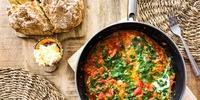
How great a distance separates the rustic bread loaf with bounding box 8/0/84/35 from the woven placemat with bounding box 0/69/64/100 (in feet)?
1.17

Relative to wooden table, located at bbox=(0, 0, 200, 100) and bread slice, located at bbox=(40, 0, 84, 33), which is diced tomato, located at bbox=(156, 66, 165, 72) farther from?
bread slice, located at bbox=(40, 0, 84, 33)

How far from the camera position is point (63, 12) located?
3.20 metres

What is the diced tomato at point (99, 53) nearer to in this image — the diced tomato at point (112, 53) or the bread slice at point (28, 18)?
Result: the diced tomato at point (112, 53)

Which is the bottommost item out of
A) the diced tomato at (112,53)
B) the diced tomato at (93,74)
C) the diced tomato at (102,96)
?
the diced tomato at (102,96)

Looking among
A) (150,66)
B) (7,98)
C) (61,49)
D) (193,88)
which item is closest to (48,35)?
(61,49)

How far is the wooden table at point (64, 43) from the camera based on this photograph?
3.33 metres

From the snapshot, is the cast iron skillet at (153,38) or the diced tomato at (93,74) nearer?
the cast iron skillet at (153,38)

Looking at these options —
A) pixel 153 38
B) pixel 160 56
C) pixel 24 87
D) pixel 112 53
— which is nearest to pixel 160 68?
pixel 160 56

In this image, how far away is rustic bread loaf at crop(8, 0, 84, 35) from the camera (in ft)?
10.5

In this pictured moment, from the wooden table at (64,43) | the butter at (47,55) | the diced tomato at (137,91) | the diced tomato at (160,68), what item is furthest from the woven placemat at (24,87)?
the diced tomato at (160,68)

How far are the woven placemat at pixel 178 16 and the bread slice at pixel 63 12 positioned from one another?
48 centimetres

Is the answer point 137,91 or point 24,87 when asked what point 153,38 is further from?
point 24,87

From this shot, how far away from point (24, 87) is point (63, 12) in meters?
0.68

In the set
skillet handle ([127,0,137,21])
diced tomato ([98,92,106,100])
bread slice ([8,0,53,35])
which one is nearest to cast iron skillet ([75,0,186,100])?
skillet handle ([127,0,137,21])
